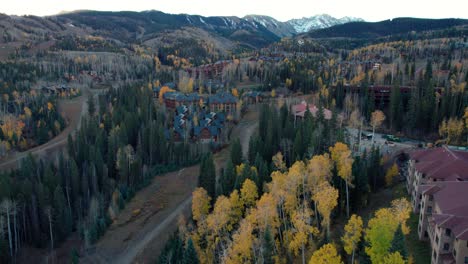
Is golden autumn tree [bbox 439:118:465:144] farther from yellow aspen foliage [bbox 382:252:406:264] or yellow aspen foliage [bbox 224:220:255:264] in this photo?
yellow aspen foliage [bbox 224:220:255:264]

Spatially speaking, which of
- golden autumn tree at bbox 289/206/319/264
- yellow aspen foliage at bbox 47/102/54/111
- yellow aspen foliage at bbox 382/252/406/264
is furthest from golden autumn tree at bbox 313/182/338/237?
yellow aspen foliage at bbox 47/102/54/111

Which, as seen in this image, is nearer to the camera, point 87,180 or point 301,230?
point 301,230

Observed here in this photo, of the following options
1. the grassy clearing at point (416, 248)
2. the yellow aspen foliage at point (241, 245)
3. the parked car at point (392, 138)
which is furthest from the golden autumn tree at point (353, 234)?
the parked car at point (392, 138)

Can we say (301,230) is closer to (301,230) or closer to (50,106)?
(301,230)

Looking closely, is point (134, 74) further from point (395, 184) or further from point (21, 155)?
point (395, 184)

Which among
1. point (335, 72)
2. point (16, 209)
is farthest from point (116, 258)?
point (335, 72)

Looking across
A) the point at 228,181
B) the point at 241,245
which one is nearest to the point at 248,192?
the point at 228,181

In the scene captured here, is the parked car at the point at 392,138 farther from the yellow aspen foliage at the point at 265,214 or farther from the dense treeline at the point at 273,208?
the yellow aspen foliage at the point at 265,214
